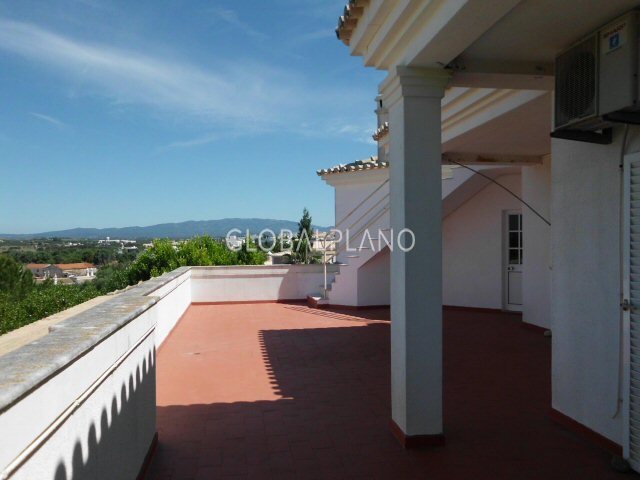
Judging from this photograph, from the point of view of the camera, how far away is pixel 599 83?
3760 mm

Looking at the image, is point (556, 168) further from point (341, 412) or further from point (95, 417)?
point (95, 417)

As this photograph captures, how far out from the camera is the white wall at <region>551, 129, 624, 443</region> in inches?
160

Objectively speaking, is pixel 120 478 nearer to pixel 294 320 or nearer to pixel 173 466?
pixel 173 466

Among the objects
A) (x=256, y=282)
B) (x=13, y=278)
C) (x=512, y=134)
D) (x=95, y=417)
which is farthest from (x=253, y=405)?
(x=13, y=278)

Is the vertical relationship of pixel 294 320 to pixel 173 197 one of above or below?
below

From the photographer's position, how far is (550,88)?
4.76 m

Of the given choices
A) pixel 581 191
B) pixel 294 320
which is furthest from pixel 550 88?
pixel 294 320

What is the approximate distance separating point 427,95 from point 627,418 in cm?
296

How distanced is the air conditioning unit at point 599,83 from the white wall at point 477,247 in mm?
6807

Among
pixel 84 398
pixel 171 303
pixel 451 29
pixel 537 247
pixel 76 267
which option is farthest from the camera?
pixel 76 267

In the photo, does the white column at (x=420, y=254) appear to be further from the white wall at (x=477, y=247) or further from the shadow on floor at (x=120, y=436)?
the white wall at (x=477, y=247)

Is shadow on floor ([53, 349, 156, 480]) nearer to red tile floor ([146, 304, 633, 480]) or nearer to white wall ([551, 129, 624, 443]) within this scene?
red tile floor ([146, 304, 633, 480])

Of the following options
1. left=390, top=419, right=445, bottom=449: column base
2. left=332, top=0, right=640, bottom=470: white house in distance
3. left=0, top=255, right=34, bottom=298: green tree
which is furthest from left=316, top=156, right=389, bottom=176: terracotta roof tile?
left=0, top=255, right=34, bottom=298: green tree

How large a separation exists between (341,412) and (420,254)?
1991 mm
